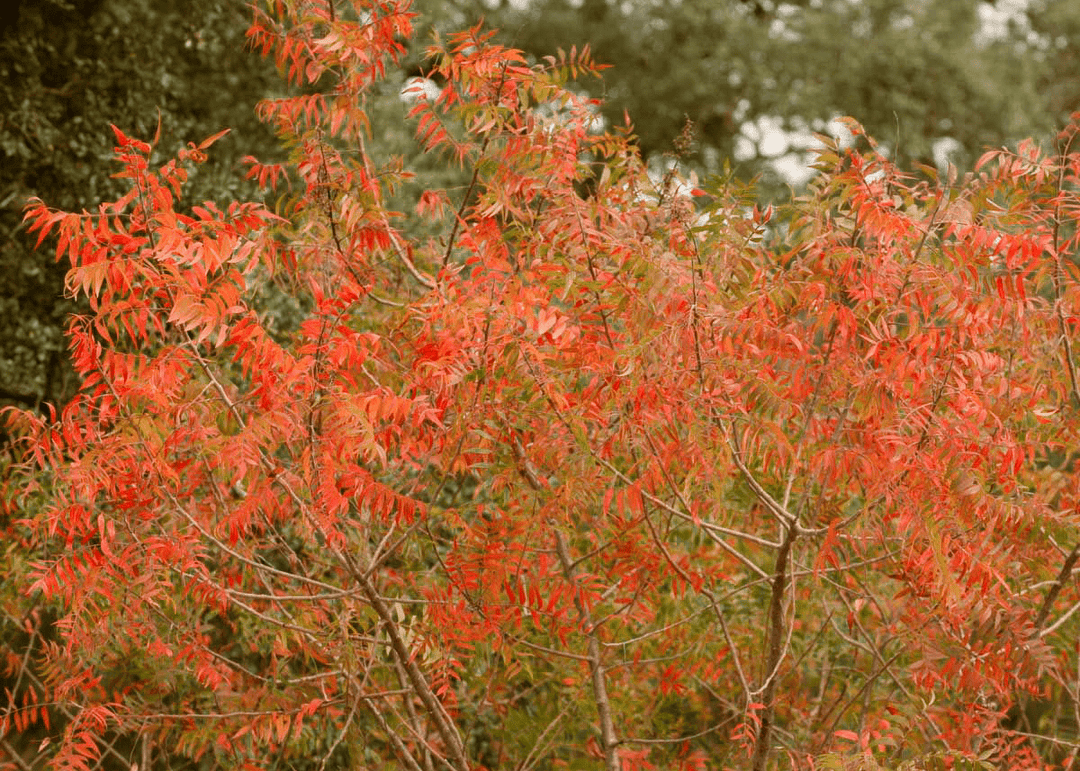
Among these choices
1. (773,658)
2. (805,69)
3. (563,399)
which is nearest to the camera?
(563,399)

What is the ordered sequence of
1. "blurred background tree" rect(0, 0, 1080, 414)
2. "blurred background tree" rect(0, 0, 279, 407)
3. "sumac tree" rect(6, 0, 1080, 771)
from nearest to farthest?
"sumac tree" rect(6, 0, 1080, 771)
"blurred background tree" rect(0, 0, 279, 407)
"blurred background tree" rect(0, 0, 1080, 414)

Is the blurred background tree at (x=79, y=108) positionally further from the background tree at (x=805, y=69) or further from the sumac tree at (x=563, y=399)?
the background tree at (x=805, y=69)

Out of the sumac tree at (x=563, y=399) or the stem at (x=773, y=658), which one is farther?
the stem at (x=773, y=658)

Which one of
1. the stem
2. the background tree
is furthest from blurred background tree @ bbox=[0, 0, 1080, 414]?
the stem

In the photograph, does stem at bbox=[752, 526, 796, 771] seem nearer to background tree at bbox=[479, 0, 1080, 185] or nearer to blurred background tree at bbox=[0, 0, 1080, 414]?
blurred background tree at bbox=[0, 0, 1080, 414]

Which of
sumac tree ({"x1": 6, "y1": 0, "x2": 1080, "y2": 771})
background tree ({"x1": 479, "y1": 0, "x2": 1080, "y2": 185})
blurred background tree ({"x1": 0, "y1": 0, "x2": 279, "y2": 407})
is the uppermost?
sumac tree ({"x1": 6, "y1": 0, "x2": 1080, "y2": 771})

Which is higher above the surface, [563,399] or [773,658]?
[563,399]

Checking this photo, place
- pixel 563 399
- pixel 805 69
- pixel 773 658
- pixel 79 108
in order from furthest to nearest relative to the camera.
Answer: pixel 805 69
pixel 79 108
pixel 773 658
pixel 563 399

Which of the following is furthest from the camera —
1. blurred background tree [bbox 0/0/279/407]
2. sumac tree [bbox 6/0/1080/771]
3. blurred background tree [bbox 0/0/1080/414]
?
blurred background tree [bbox 0/0/1080/414]

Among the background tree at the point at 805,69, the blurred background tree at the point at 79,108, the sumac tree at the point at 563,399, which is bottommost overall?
the background tree at the point at 805,69

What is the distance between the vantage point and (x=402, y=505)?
3.64 meters

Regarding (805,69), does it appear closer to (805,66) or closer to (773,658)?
(805,66)

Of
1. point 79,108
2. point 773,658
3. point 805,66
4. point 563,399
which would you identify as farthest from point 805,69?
point 563,399

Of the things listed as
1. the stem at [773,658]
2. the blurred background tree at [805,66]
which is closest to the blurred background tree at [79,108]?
the blurred background tree at [805,66]
